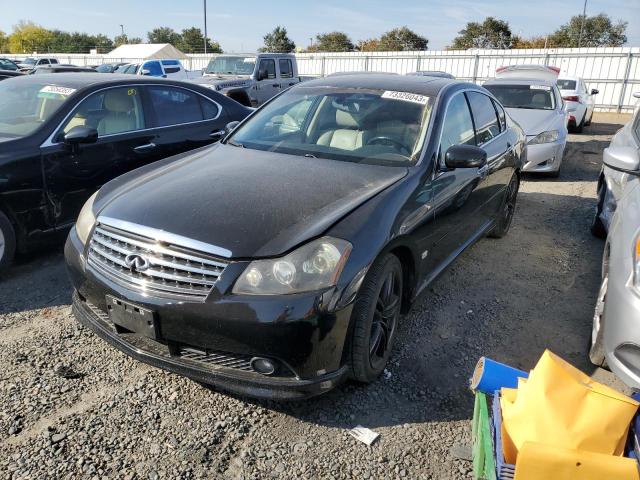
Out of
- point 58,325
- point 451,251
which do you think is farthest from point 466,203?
point 58,325

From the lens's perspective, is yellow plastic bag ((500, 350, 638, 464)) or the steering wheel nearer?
yellow plastic bag ((500, 350, 638, 464))

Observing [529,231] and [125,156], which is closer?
[125,156]

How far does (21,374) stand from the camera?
2.83 m

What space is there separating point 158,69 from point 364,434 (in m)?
19.1

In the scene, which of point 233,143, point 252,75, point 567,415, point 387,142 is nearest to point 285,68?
point 252,75

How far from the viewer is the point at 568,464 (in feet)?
5.23

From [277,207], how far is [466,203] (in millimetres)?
1758

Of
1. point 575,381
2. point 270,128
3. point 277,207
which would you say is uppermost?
point 270,128

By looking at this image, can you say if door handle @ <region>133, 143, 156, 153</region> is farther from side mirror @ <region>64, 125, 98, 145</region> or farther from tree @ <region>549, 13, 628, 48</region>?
tree @ <region>549, 13, 628, 48</region>

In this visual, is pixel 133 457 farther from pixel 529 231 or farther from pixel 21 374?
pixel 529 231

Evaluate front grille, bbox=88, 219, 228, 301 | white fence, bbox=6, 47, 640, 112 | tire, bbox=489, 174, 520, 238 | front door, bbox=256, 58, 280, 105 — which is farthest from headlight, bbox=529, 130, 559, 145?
white fence, bbox=6, 47, 640, 112

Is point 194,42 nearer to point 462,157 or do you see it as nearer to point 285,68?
point 285,68

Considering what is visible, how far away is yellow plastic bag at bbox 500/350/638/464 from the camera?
1.69m

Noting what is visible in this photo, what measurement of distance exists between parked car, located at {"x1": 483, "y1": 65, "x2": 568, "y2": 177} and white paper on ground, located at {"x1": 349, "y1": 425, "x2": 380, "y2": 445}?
6.33 m
